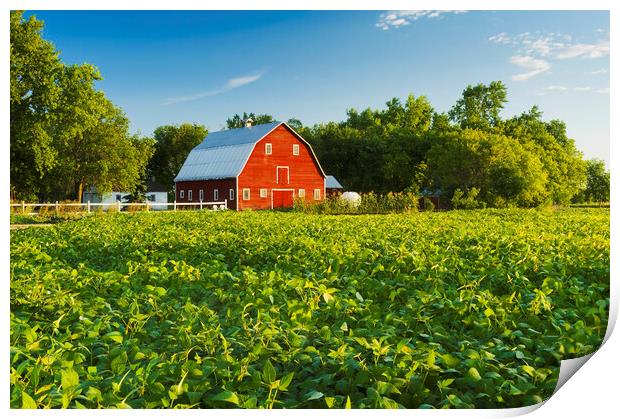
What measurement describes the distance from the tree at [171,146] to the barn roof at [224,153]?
880 cm

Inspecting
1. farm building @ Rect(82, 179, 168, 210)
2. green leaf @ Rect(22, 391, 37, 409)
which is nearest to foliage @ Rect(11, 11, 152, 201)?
farm building @ Rect(82, 179, 168, 210)

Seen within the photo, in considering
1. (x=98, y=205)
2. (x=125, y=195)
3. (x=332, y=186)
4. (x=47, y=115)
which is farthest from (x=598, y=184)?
(x=125, y=195)

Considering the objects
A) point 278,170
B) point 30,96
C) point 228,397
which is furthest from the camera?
point 278,170

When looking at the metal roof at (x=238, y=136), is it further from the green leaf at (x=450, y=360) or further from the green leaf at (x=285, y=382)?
the green leaf at (x=285, y=382)

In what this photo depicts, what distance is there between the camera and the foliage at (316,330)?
241 cm

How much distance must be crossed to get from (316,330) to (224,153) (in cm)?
2302

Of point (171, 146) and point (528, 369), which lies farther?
point (171, 146)

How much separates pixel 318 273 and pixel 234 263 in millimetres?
1231

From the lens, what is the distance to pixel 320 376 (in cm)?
253

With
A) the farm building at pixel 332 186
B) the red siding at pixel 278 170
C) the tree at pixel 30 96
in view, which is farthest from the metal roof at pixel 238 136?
the tree at pixel 30 96

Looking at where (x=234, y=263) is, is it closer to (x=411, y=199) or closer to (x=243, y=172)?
(x=411, y=199)

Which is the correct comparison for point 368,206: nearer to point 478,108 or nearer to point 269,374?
point 478,108

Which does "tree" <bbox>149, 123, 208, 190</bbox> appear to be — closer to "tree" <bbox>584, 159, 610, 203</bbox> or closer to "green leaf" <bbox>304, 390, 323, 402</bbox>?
"tree" <bbox>584, 159, 610, 203</bbox>

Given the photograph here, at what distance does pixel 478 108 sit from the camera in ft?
84.2
